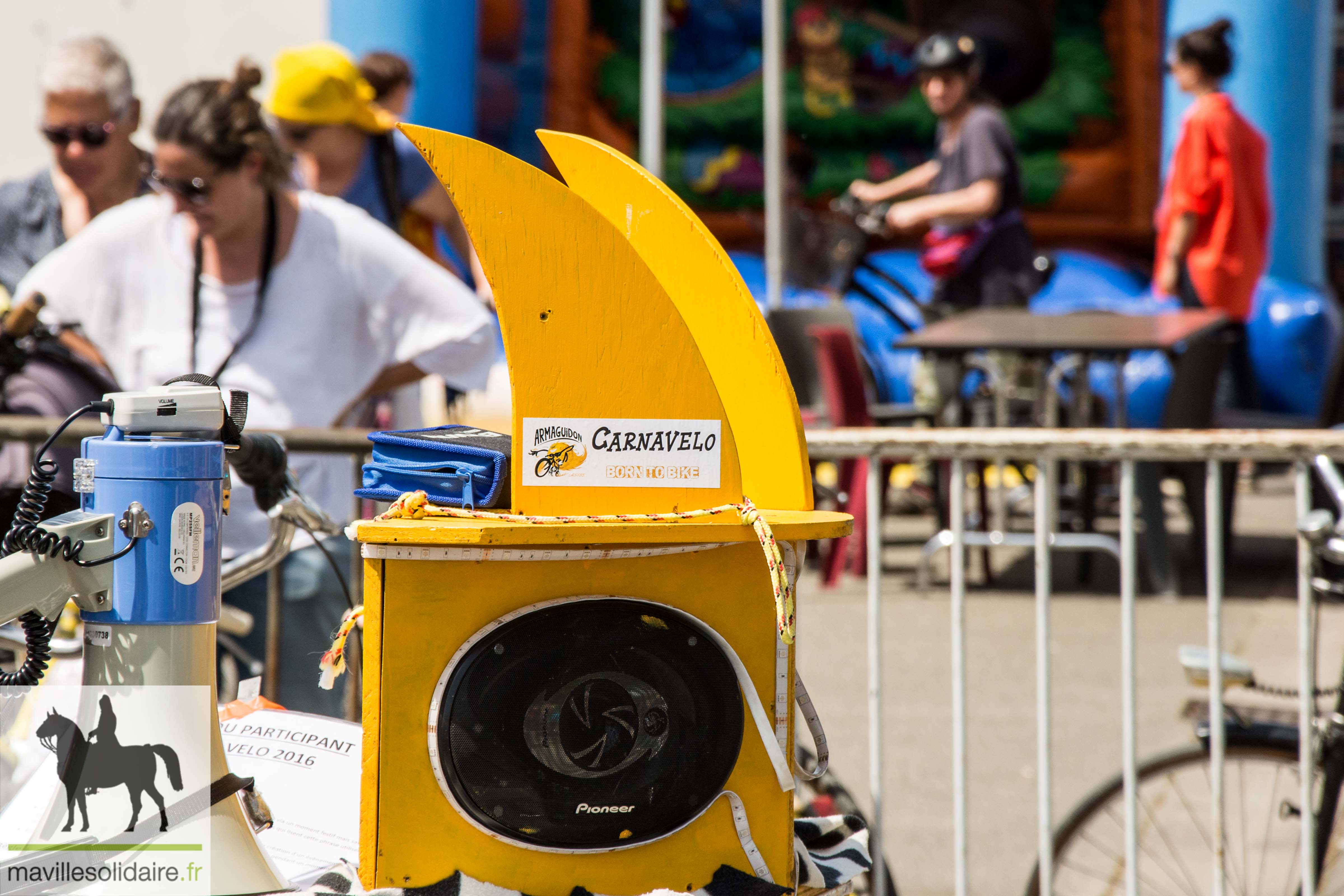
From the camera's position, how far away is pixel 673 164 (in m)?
11.6

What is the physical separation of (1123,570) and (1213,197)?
4371 millimetres

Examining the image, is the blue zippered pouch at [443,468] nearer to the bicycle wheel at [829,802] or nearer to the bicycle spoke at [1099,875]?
the bicycle wheel at [829,802]

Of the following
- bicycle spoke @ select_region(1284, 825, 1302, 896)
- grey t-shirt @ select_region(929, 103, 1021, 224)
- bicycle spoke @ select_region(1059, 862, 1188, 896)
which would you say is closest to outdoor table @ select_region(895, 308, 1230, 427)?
grey t-shirt @ select_region(929, 103, 1021, 224)

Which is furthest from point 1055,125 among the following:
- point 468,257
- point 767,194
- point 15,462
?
point 15,462

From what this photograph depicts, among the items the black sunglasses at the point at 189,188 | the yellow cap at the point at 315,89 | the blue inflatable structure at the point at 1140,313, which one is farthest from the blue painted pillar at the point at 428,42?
the black sunglasses at the point at 189,188

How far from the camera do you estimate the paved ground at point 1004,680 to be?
12.1 ft

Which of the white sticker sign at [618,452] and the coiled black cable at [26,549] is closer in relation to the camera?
the coiled black cable at [26,549]

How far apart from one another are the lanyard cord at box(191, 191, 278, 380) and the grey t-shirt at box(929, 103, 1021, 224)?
417 cm

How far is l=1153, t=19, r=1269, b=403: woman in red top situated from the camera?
6.32 metres

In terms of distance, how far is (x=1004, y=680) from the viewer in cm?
494

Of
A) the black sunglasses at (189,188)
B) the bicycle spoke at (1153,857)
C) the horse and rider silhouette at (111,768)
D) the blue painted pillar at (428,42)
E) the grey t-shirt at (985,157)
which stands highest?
the blue painted pillar at (428,42)

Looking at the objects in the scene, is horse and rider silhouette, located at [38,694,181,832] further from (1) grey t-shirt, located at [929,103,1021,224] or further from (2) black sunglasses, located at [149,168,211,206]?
(1) grey t-shirt, located at [929,103,1021,224]

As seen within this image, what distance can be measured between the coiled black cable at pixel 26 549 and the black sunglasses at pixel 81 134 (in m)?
2.67

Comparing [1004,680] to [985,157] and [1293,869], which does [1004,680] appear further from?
[985,157]
